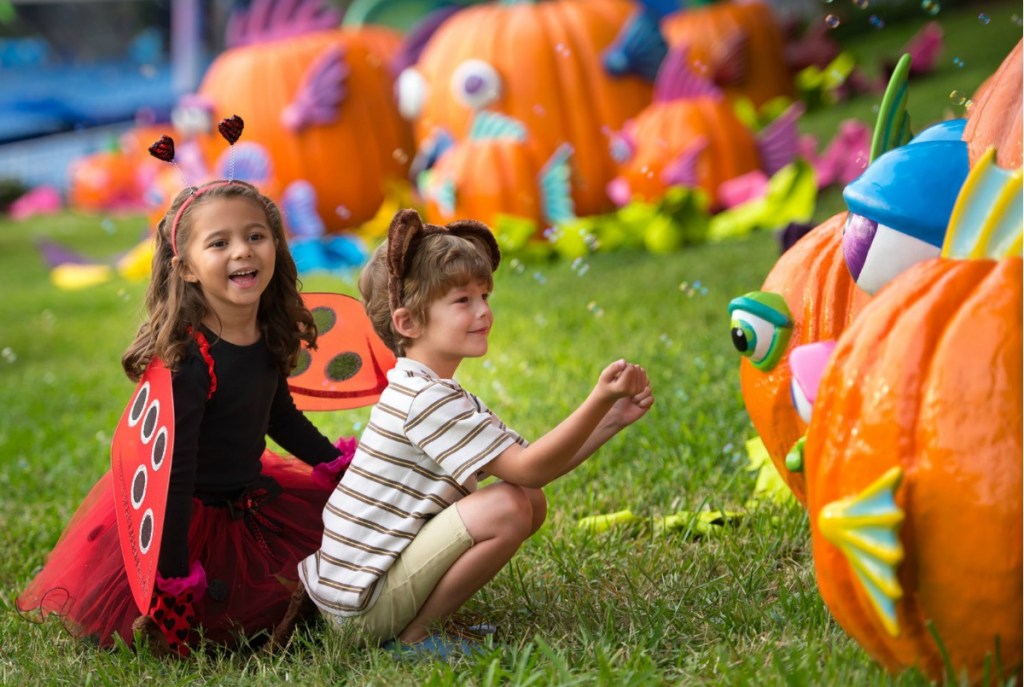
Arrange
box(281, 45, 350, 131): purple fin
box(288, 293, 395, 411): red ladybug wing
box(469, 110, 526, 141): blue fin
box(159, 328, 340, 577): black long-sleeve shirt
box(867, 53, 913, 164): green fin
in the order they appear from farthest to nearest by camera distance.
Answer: box(281, 45, 350, 131): purple fin → box(469, 110, 526, 141): blue fin → box(288, 293, 395, 411): red ladybug wing → box(159, 328, 340, 577): black long-sleeve shirt → box(867, 53, 913, 164): green fin

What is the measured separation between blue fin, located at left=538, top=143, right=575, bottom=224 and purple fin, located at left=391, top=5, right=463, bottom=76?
158 cm

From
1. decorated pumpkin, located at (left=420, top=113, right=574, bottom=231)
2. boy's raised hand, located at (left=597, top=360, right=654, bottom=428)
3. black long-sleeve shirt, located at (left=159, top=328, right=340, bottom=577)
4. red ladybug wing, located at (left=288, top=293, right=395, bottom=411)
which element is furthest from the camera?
decorated pumpkin, located at (left=420, top=113, right=574, bottom=231)

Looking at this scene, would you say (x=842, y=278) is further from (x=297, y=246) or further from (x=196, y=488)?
(x=297, y=246)

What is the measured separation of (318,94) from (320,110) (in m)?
0.09

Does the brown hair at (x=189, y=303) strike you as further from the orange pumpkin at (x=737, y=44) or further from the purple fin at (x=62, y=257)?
the purple fin at (x=62, y=257)

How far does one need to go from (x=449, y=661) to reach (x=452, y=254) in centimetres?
70

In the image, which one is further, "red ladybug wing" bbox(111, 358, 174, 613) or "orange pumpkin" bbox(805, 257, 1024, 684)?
"red ladybug wing" bbox(111, 358, 174, 613)

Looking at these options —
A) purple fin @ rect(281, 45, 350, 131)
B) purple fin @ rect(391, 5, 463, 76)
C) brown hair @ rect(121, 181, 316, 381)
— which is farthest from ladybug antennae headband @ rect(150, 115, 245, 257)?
purple fin @ rect(391, 5, 463, 76)

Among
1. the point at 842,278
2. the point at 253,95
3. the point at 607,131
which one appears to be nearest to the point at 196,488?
the point at 842,278

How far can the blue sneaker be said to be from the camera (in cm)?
196

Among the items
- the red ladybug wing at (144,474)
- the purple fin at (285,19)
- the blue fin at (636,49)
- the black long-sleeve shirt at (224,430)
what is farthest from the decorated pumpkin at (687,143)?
the red ladybug wing at (144,474)

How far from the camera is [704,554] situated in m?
2.29

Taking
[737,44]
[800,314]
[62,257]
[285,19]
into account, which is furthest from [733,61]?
[800,314]

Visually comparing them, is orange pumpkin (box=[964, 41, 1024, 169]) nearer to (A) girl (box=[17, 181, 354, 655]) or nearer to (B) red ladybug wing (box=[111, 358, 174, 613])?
(A) girl (box=[17, 181, 354, 655])
